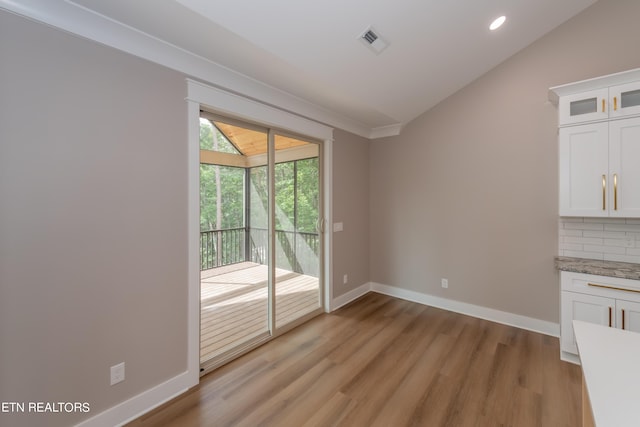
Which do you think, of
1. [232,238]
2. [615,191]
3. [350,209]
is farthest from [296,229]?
[615,191]

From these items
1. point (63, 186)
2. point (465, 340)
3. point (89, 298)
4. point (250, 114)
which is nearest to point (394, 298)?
point (465, 340)

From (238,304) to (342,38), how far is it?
2949mm

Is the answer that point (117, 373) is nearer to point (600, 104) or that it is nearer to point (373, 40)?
point (373, 40)

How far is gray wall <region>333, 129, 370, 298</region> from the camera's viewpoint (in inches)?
148

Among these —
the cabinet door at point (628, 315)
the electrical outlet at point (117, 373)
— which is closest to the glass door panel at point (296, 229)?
the electrical outlet at point (117, 373)

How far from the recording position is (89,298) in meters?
1.65

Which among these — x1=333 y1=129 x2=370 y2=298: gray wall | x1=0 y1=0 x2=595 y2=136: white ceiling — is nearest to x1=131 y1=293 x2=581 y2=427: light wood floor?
x1=333 y1=129 x2=370 y2=298: gray wall

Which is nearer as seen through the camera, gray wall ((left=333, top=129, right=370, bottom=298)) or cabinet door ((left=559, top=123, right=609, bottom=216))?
cabinet door ((left=559, top=123, right=609, bottom=216))

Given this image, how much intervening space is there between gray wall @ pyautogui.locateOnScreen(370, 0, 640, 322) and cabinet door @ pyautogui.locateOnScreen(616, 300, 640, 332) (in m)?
0.71

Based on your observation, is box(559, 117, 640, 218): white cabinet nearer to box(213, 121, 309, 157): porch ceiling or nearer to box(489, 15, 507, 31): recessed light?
box(489, 15, 507, 31): recessed light

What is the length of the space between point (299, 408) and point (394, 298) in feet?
8.32

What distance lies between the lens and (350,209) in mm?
4012

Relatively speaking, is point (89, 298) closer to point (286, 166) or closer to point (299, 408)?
point (299, 408)

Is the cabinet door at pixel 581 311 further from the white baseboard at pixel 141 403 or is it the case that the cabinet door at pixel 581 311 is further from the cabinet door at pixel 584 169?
the white baseboard at pixel 141 403
